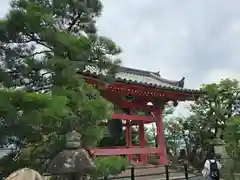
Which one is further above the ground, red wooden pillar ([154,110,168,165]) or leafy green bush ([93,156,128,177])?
red wooden pillar ([154,110,168,165])

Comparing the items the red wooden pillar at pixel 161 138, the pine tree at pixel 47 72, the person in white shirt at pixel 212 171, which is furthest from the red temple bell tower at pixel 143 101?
the pine tree at pixel 47 72

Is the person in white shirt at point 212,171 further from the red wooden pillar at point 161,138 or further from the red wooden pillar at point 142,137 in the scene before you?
the red wooden pillar at point 142,137

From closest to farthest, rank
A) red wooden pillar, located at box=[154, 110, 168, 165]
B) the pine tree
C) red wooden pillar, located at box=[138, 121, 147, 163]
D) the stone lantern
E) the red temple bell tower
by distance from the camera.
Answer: the stone lantern
the pine tree
the red temple bell tower
red wooden pillar, located at box=[154, 110, 168, 165]
red wooden pillar, located at box=[138, 121, 147, 163]

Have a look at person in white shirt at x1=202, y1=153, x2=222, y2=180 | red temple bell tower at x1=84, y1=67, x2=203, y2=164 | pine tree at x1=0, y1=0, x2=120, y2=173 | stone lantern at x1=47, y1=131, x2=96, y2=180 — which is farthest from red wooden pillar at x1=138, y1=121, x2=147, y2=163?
stone lantern at x1=47, y1=131, x2=96, y2=180

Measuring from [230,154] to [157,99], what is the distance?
311cm

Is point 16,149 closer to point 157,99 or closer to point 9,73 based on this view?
point 9,73

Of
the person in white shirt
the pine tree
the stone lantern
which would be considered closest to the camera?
the stone lantern

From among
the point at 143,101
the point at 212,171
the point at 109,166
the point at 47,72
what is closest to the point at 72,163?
the point at 109,166

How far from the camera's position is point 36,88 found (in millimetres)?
4910

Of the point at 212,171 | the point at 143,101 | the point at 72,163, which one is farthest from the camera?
the point at 143,101

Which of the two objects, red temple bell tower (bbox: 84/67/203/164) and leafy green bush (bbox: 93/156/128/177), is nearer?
leafy green bush (bbox: 93/156/128/177)

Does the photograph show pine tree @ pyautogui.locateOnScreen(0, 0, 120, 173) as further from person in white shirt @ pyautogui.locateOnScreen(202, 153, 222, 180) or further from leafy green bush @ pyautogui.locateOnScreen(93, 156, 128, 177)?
person in white shirt @ pyautogui.locateOnScreen(202, 153, 222, 180)

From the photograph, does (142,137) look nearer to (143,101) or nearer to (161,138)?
(161,138)

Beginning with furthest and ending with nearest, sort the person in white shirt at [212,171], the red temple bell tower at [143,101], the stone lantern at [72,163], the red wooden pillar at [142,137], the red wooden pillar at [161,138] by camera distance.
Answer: the red wooden pillar at [142,137]
the red wooden pillar at [161,138]
the red temple bell tower at [143,101]
the person in white shirt at [212,171]
the stone lantern at [72,163]
